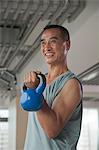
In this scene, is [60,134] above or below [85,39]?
below

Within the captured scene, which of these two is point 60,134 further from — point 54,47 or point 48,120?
point 54,47

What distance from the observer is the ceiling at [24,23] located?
278 centimetres

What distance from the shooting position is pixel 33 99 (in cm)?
83

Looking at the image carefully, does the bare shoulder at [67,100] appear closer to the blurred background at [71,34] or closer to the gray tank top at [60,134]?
the gray tank top at [60,134]

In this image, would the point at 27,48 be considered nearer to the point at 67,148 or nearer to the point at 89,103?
the point at 89,103

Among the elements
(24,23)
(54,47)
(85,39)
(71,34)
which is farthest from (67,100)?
(24,23)

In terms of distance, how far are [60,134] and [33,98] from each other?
0.42ft

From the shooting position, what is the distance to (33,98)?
32.7 inches

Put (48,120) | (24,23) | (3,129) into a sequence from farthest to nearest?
(3,129) → (24,23) → (48,120)

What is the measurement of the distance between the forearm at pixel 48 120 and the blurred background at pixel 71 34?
5.38 feet

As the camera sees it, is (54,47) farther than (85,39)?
No

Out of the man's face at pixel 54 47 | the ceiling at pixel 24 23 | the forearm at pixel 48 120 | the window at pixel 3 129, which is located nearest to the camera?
the forearm at pixel 48 120

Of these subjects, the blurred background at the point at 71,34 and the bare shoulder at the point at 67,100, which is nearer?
the bare shoulder at the point at 67,100

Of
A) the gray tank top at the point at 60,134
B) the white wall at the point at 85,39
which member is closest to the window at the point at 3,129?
the white wall at the point at 85,39
